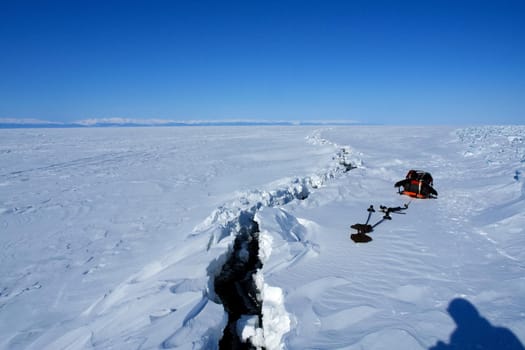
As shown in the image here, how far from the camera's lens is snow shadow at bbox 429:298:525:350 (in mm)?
2500

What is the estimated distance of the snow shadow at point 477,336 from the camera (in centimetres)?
250

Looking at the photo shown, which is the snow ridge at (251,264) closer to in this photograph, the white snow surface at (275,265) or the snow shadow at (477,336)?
the white snow surface at (275,265)

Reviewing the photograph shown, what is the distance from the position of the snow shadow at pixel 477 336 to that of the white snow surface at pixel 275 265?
1.8 inches

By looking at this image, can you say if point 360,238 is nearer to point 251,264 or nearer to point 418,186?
point 251,264

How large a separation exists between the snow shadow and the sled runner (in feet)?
14.3

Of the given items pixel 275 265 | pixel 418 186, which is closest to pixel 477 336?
pixel 275 265

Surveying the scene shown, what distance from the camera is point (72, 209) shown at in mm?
7566

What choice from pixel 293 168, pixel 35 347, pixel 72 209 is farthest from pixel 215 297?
pixel 293 168

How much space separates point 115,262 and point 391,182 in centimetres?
705

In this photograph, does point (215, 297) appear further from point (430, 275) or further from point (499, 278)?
point (499, 278)

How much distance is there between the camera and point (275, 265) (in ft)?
14.0

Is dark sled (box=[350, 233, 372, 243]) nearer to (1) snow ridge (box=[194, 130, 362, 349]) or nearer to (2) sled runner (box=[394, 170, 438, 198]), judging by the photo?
(1) snow ridge (box=[194, 130, 362, 349])

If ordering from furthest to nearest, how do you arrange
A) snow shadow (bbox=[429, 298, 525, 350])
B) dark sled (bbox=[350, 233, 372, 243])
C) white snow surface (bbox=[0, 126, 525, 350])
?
dark sled (bbox=[350, 233, 372, 243]) < white snow surface (bbox=[0, 126, 525, 350]) < snow shadow (bbox=[429, 298, 525, 350])

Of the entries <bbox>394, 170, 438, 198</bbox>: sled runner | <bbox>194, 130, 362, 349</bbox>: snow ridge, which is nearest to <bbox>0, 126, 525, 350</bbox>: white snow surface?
<bbox>194, 130, 362, 349</bbox>: snow ridge
